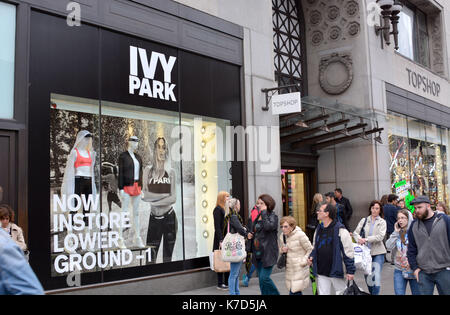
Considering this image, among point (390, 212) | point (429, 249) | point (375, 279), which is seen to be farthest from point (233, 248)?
point (390, 212)

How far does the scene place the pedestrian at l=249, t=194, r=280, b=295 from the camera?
697 cm

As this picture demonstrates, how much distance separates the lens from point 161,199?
30.7ft

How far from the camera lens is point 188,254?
9656 mm

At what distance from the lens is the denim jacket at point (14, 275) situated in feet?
7.53

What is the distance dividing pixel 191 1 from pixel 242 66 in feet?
6.37

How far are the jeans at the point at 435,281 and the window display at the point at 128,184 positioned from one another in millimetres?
4866

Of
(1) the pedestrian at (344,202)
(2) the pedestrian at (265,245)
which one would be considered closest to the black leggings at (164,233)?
(2) the pedestrian at (265,245)

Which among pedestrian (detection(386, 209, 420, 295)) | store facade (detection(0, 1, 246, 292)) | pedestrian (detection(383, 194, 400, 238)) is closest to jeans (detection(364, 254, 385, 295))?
pedestrian (detection(386, 209, 420, 295))

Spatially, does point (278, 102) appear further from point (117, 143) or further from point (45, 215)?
point (45, 215)

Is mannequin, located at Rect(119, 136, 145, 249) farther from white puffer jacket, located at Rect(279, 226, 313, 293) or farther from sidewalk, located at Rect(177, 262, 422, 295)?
white puffer jacket, located at Rect(279, 226, 313, 293)

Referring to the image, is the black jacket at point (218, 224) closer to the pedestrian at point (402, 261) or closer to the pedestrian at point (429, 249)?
the pedestrian at point (402, 261)

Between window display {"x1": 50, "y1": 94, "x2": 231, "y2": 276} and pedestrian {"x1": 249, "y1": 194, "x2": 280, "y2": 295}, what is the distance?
8.51ft

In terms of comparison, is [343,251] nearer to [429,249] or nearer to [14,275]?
[429,249]
